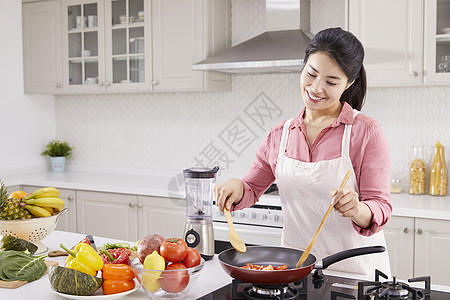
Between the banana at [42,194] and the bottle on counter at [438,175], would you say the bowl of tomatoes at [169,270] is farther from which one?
the bottle on counter at [438,175]

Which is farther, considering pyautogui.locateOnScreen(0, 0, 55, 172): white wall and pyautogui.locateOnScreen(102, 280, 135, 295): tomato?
pyautogui.locateOnScreen(0, 0, 55, 172): white wall

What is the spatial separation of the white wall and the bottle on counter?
329 cm

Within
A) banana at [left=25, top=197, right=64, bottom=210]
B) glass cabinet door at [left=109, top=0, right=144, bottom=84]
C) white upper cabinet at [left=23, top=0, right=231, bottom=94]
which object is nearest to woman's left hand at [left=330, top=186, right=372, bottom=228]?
banana at [left=25, top=197, right=64, bottom=210]

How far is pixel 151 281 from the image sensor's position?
4.88ft

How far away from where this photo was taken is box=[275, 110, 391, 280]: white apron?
196 centimetres

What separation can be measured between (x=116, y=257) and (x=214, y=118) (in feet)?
8.01

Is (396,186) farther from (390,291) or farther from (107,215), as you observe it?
(390,291)

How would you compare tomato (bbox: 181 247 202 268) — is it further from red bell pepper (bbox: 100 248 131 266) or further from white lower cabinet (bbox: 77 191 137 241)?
white lower cabinet (bbox: 77 191 137 241)

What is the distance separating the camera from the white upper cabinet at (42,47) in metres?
4.40

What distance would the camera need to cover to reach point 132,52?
4039mm

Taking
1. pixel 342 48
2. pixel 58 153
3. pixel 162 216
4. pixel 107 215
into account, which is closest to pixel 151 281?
pixel 342 48

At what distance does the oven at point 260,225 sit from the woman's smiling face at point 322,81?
141cm

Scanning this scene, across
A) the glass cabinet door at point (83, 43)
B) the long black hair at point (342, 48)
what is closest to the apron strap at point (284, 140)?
the long black hair at point (342, 48)

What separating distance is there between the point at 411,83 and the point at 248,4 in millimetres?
1385
